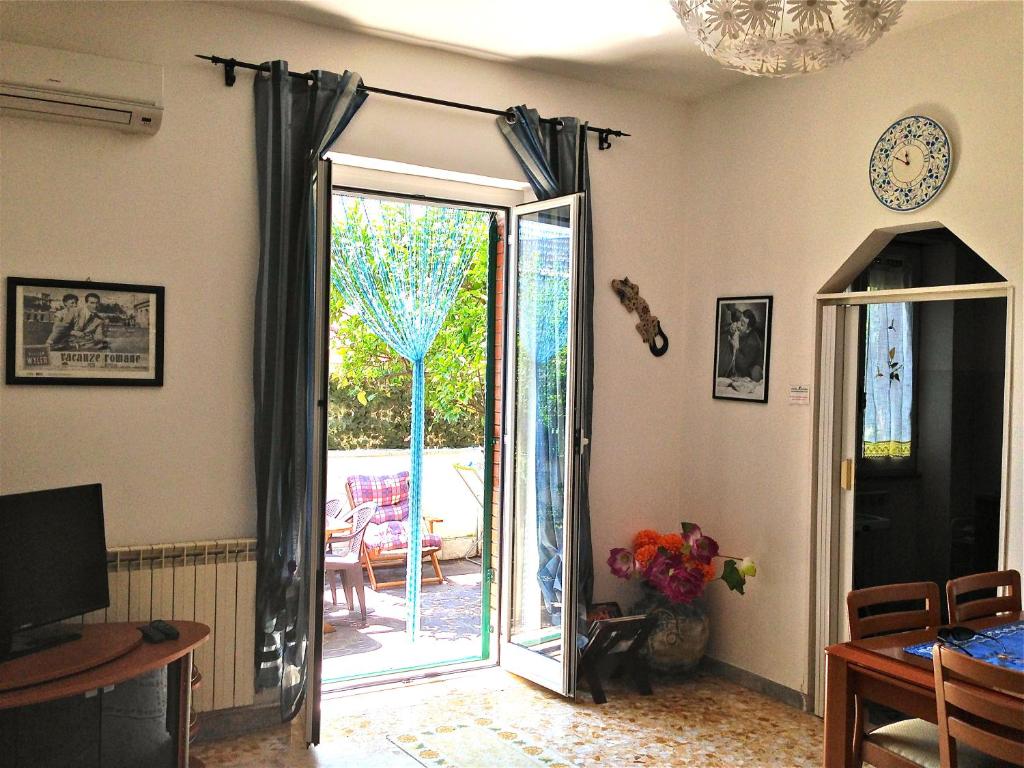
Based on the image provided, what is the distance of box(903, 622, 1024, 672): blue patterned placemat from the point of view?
92.9 inches

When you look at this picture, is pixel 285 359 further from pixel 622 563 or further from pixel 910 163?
pixel 910 163

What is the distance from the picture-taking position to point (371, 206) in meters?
5.26

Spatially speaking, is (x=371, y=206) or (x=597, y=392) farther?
(x=371, y=206)

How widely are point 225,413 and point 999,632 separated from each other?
2.81m

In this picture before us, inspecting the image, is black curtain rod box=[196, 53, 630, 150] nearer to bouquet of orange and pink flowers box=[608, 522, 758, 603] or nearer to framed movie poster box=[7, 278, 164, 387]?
framed movie poster box=[7, 278, 164, 387]

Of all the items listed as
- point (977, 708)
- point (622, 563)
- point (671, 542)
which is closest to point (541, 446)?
point (622, 563)

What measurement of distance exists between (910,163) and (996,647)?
6.56 feet

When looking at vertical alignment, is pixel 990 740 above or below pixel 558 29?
below

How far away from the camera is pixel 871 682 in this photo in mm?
2477

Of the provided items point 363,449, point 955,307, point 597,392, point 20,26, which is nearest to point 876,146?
point 955,307

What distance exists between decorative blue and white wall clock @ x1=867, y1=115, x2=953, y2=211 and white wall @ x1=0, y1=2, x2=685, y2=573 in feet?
5.35

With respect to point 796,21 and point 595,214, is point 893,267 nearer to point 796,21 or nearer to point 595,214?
point 595,214

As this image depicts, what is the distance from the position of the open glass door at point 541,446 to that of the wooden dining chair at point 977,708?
1943mm

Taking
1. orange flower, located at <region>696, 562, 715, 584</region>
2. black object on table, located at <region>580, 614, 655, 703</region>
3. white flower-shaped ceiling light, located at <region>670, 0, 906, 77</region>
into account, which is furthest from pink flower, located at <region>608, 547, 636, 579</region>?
white flower-shaped ceiling light, located at <region>670, 0, 906, 77</region>
